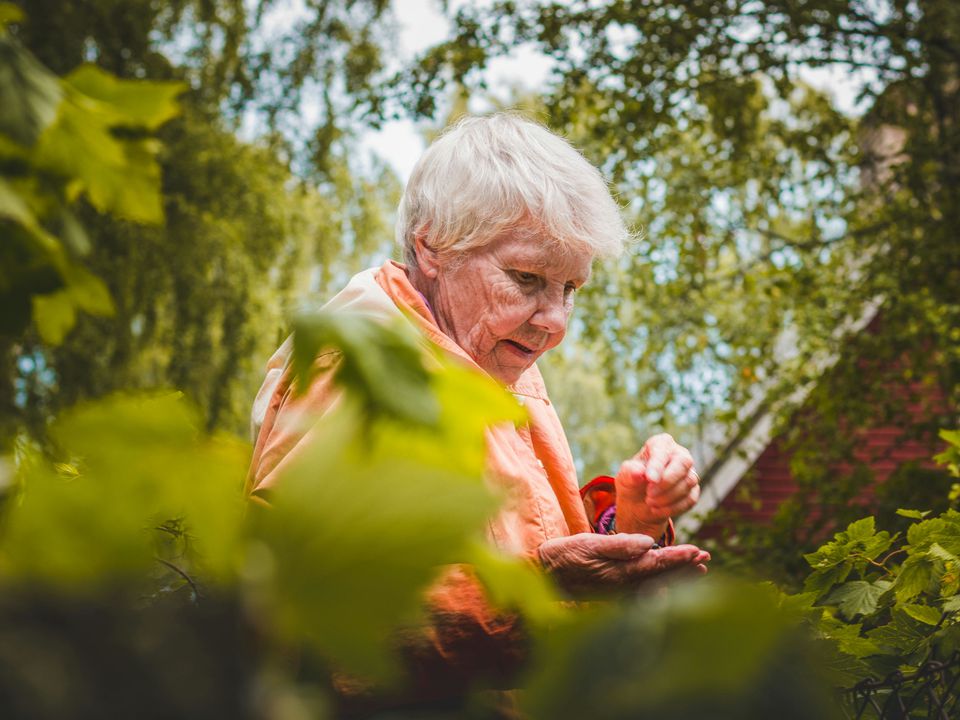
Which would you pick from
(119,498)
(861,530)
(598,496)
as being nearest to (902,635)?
(861,530)

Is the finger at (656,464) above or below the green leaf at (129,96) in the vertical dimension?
below

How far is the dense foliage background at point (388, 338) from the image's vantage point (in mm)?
343

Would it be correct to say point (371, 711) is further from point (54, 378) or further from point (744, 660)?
point (54, 378)

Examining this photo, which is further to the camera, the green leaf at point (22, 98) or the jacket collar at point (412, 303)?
the jacket collar at point (412, 303)

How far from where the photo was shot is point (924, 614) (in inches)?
56.8

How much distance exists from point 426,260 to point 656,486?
76cm

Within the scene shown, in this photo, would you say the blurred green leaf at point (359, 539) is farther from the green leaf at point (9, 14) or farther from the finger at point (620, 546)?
the finger at point (620, 546)

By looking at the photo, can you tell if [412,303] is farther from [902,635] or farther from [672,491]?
[902,635]

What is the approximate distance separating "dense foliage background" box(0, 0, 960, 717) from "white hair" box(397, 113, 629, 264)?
2.78 feet

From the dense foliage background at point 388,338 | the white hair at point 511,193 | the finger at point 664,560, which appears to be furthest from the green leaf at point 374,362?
the white hair at point 511,193

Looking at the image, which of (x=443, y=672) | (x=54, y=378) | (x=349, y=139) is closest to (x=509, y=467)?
(x=443, y=672)

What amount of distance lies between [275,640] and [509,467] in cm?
142

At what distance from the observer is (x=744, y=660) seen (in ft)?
1.03

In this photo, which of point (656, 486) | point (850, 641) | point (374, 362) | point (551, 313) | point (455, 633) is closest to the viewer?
point (374, 362)
